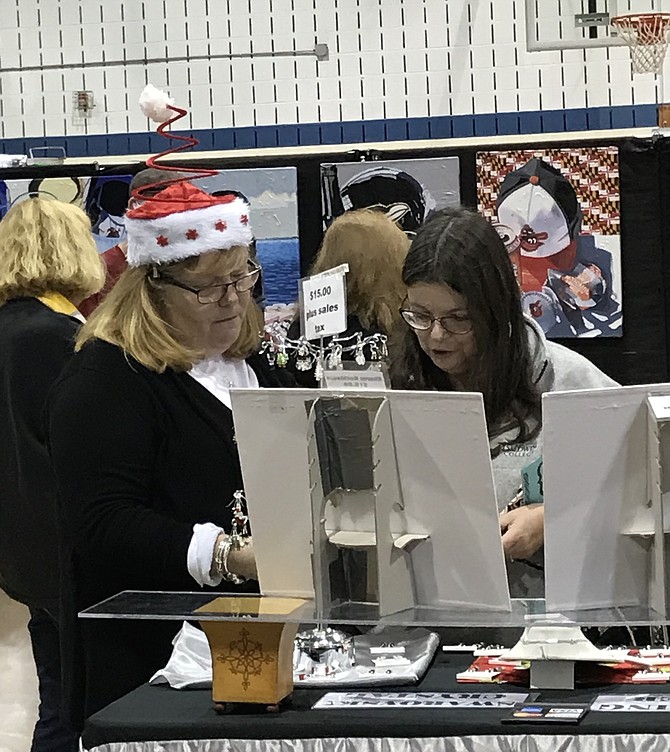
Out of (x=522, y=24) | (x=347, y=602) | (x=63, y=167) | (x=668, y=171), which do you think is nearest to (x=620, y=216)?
(x=668, y=171)

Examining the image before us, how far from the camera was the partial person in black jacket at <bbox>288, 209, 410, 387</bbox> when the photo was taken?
3.68m

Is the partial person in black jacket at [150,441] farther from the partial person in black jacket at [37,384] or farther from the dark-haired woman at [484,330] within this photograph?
the partial person in black jacket at [37,384]

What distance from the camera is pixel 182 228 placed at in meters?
2.40

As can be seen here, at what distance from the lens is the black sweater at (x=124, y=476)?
2248mm

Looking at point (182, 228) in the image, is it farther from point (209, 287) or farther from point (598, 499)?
point (598, 499)

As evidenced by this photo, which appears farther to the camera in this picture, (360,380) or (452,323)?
(452,323)

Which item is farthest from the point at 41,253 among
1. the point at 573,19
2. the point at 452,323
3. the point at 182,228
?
the point at 573,19

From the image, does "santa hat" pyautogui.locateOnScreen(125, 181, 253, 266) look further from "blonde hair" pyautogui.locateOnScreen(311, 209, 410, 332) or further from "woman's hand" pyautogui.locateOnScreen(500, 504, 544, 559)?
"blonde hair" pyautogui.locateOnScreen(311, 209, 410, 332)

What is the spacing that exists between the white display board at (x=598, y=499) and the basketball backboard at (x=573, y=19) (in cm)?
501

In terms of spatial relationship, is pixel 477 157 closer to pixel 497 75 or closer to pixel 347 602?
pixel 497 75

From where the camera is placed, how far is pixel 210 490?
2.31m

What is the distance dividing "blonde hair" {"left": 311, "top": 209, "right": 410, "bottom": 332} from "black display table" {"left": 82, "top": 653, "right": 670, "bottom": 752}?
185cm

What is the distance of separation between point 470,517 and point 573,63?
17.2ft

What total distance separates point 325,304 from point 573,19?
462 centimetres
